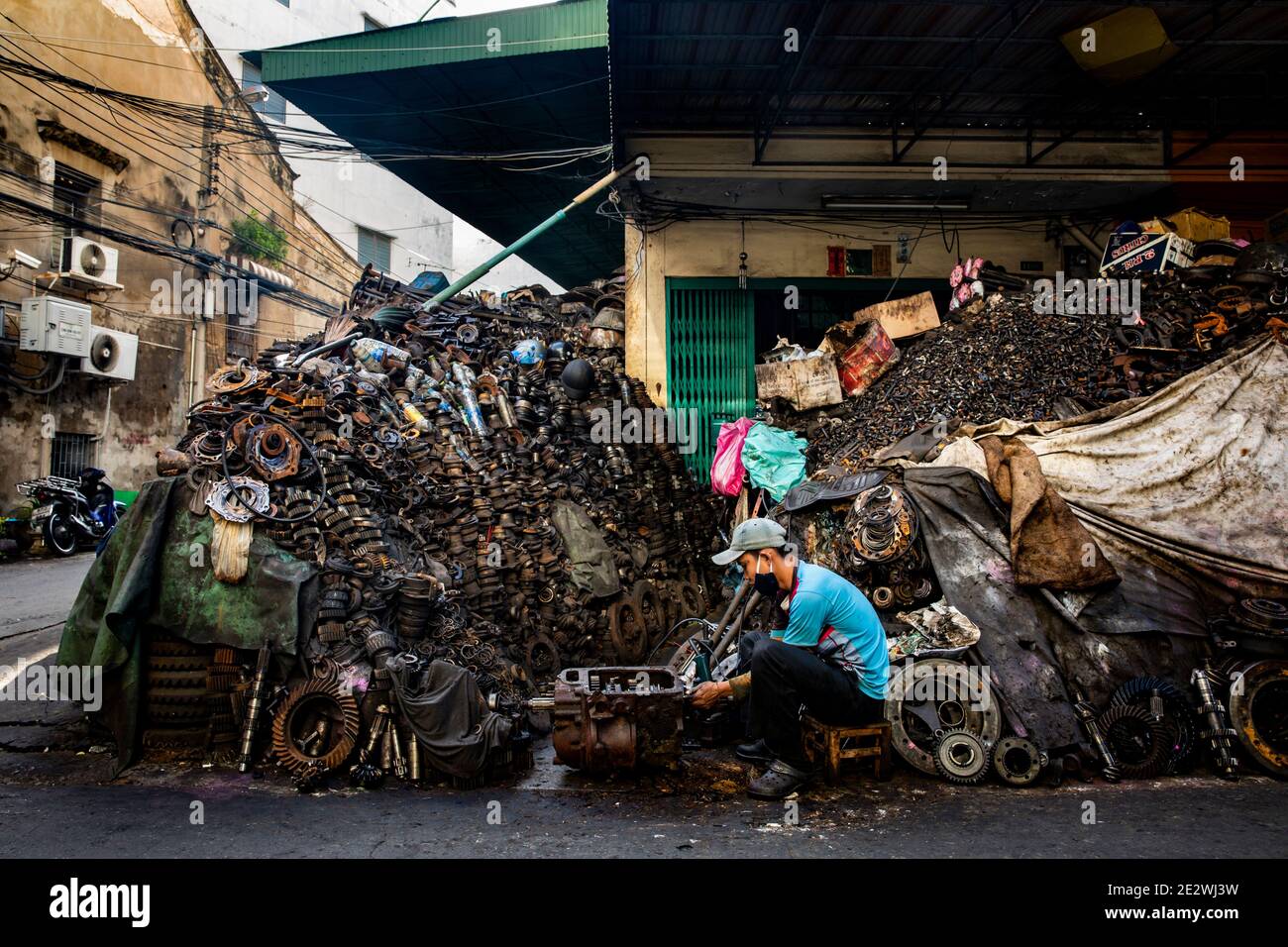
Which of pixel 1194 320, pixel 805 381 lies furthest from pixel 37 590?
pixel 1194 320

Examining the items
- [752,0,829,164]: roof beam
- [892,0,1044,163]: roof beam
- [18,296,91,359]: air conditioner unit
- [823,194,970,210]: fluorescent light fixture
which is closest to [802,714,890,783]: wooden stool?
[752,0,829,164]: roof beam

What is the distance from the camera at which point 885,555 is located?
18.6 ft

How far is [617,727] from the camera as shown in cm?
464

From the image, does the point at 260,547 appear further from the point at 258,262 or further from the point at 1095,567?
the point at 258,262

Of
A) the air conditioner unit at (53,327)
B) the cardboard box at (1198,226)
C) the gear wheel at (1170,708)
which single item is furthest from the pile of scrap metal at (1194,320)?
the air conditioner unit at (53,327)

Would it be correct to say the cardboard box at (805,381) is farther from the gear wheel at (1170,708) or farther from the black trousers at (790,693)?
the black trousers at (790,693)

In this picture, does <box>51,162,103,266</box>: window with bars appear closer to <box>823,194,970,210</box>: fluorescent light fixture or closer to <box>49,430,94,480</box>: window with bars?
<box>49,430,94,480</box>: window with bars

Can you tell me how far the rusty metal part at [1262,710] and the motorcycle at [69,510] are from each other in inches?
625

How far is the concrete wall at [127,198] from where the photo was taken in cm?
1499

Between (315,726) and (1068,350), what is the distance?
762cm

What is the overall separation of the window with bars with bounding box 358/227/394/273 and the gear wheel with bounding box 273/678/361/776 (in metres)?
25.5

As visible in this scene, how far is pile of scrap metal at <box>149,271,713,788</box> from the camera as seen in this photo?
16.2ft

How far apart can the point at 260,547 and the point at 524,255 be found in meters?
15.8

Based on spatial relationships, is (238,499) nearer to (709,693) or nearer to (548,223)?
(709,693)
